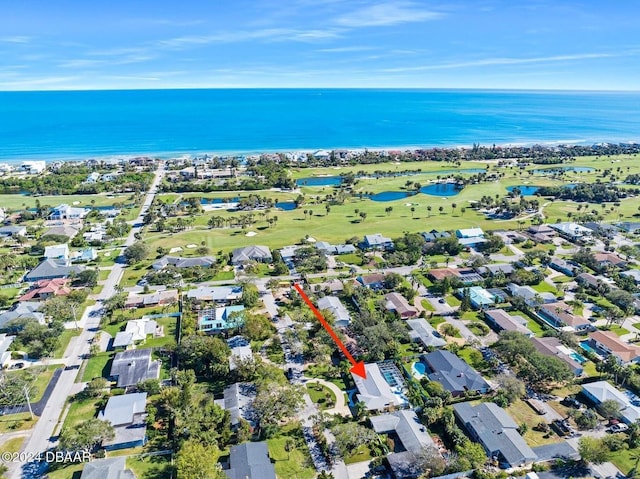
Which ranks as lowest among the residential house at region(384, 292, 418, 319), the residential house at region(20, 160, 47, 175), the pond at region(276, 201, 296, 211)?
the residential house at region(384, 292, 418, 319)

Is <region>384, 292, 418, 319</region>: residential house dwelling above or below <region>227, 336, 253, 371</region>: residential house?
above

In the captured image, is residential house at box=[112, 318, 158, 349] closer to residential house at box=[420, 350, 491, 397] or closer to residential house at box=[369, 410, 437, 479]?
residential house at box=[369, 410, 437, 479]

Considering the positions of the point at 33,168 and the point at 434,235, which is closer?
→ the point at 434,235

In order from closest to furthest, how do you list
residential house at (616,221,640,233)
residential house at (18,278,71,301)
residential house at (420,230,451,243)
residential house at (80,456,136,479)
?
1. residential house at (80,456,136,479)
2. residential house at (18,278,71,301)
3. residential house at (420,230,451,243)
4. residential house at (616,221,640,233)

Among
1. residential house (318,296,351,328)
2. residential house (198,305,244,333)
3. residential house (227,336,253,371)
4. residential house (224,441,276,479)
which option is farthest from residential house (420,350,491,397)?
residential house (198,305,244,333)

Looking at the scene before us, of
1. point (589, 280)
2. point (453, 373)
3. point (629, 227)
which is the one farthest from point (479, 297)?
point (629, 227)

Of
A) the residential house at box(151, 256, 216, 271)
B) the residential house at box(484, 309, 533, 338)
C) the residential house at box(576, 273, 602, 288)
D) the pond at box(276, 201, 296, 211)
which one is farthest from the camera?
the pond at box(276, 201, 296, 211)

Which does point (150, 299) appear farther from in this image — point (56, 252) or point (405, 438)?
point (405, 438)
